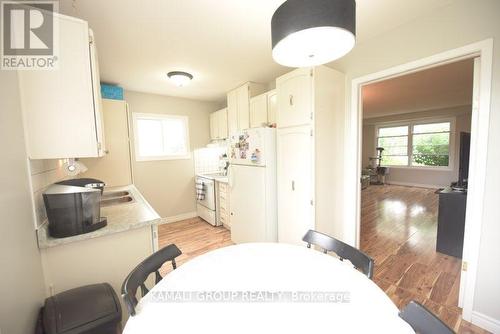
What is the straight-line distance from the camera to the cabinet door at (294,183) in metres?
2.15

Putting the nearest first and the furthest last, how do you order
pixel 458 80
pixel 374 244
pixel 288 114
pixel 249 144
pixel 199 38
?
pixel 199 38 < pixel 288 114 < pixel 249 144 < pixel 374 244 < pixel 458 80

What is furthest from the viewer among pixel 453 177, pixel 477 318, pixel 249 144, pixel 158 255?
pixel 453 177

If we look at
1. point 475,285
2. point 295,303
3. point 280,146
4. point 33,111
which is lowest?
point 475,285

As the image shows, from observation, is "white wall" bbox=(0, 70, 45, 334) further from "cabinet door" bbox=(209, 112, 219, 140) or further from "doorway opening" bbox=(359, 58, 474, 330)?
"cabinet door" bbox=(209, 112, 219, 140)

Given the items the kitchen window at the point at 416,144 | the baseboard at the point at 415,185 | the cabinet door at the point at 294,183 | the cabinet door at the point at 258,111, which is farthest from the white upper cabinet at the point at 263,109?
the baseboard at the point at 415,185

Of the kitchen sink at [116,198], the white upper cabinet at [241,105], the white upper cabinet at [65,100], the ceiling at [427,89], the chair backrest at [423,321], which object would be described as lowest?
the chair backrest at [423,321]

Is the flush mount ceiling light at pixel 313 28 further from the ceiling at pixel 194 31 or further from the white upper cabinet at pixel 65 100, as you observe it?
the white upper cabinet at pixel 65 100

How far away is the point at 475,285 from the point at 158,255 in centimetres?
235

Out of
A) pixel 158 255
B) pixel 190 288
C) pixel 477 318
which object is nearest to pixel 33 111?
pixel 158 255

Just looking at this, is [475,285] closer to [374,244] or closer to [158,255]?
[374,244]

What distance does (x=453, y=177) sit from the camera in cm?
604

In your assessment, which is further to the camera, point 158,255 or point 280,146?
point 280,146

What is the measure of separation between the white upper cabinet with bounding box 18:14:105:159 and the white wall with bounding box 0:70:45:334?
0.21 feet

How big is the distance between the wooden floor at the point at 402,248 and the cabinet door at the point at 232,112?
184cm
